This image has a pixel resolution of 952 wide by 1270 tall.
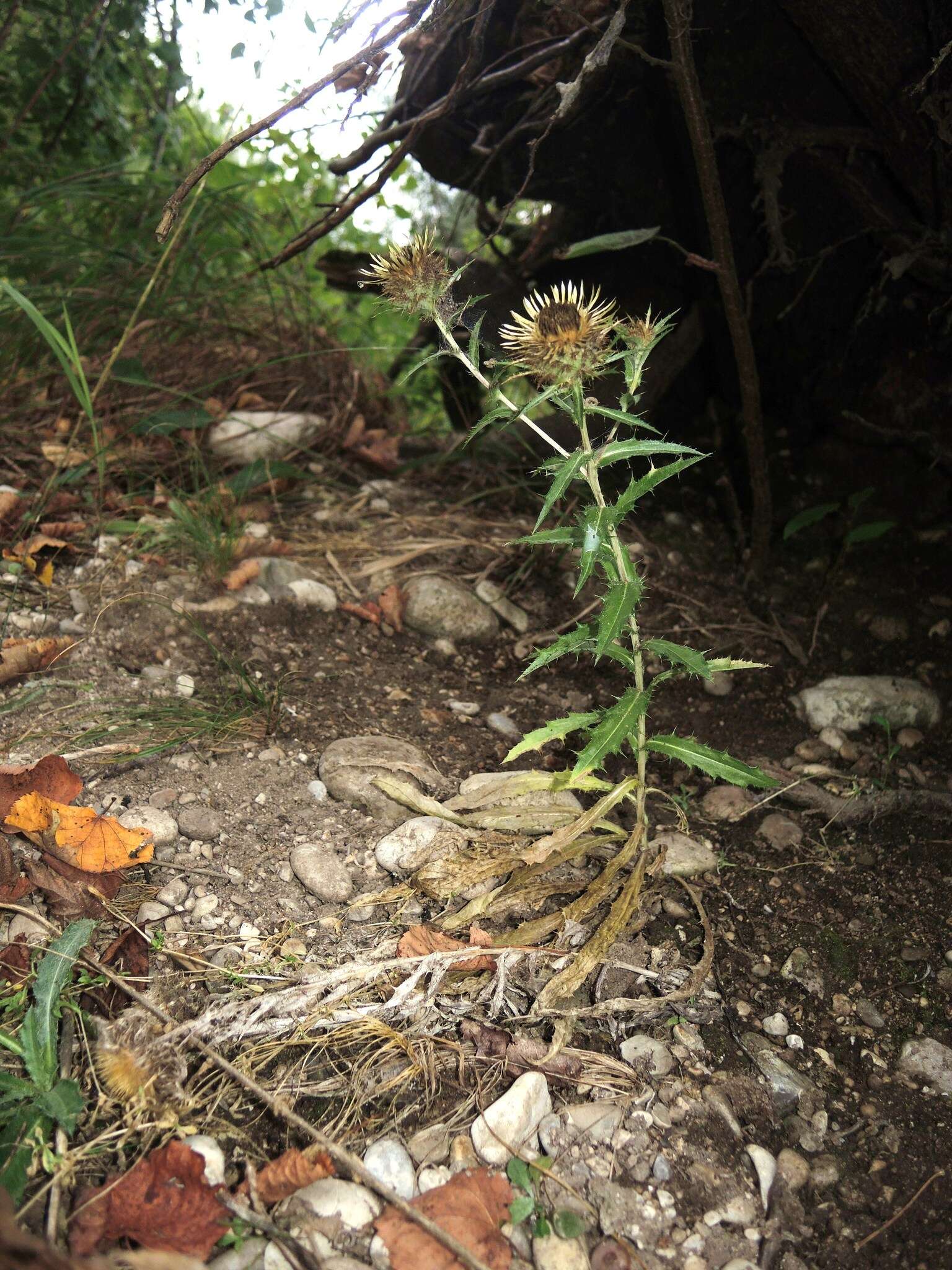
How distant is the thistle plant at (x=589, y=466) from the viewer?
1.51 meters

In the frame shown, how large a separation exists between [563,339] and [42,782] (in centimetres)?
124

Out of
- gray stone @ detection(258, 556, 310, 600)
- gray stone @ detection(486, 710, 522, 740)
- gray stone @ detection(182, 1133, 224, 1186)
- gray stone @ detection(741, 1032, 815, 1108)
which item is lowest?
gray stone @ detection(741, 1032, 815, 1108)

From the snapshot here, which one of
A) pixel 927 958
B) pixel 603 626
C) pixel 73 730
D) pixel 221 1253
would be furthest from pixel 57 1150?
pixel 927 958

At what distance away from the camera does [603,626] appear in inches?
63.5

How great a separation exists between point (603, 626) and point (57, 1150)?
112cm

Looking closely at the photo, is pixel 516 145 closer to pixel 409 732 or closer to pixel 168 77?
pixel 168 77

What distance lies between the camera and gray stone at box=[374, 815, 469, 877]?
188 centimetres

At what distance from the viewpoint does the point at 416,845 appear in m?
1.91

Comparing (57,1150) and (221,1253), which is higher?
(57,1150)

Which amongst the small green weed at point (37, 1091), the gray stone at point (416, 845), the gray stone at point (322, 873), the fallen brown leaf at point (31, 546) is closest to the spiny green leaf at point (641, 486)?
the gray stone at point (416, 845)

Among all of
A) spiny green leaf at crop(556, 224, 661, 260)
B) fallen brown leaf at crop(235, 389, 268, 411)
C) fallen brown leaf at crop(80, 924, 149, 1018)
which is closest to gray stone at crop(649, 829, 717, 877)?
fallen brown leaf at crop(80, 924, 149, 1018)

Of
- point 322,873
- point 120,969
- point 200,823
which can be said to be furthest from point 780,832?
point 120,969

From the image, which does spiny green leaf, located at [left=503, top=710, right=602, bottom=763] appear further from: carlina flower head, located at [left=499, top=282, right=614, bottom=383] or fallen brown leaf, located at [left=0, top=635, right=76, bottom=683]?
fallen brown leaf, located at [left=0, top=635, right=76, bottom=683]

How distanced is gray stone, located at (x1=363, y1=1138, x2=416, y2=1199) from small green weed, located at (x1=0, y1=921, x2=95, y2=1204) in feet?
1.39
